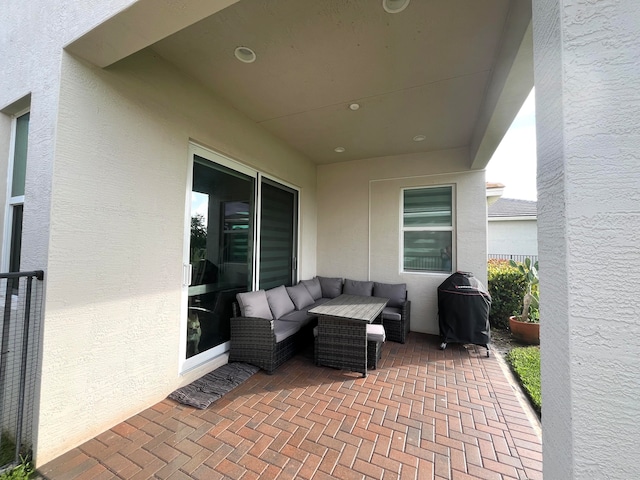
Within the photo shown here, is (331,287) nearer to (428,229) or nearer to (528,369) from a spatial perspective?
(428,229)

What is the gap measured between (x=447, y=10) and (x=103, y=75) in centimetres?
268

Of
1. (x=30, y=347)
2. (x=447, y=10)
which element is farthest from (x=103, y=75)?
(x=447, y=10)

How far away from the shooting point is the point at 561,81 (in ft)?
2.54

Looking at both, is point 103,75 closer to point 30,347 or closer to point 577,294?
point 30,347

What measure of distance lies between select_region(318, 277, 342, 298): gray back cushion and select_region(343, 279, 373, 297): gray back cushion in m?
0.13

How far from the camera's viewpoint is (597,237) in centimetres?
71

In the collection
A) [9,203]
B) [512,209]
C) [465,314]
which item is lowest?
[465,314]

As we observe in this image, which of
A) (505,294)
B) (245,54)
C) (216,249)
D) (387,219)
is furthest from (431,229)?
(245,54)

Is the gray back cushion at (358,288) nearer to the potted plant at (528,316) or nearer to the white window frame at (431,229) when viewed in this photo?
the white window frame at (431,229)

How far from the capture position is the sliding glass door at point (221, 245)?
2838 millimetres

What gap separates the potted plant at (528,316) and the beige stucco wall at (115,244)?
4615 millimetres

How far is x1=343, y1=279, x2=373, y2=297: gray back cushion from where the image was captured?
4.65 metres

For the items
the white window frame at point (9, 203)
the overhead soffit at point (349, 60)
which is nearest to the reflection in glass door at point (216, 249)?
the overhead soffit at point (349, 60)

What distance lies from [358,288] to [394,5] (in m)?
3.88
